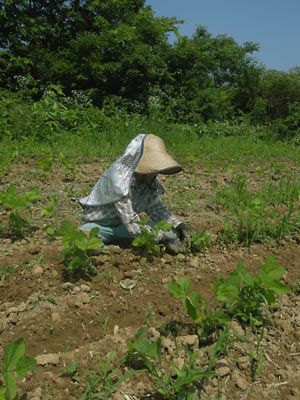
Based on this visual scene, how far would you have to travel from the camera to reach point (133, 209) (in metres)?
3.45

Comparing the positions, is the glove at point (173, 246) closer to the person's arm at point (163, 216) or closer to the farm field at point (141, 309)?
the farm field at point (141, 309)

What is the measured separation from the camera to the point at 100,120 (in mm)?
9203

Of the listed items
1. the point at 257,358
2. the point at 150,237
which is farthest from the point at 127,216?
the point at 257,358

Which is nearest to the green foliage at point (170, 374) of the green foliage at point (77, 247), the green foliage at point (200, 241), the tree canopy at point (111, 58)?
the green foliage at point (77, 247)

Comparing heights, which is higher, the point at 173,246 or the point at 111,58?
the point at 111,58

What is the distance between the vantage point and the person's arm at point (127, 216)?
3.16 metres

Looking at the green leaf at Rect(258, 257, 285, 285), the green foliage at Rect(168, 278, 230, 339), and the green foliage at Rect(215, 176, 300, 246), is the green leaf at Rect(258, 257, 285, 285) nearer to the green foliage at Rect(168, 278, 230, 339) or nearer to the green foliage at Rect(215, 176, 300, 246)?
the green foliage at Rect(168, 278, 230, 339)

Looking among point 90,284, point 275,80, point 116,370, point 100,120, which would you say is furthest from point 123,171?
point 275,80

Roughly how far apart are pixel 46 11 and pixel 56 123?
5390 mm

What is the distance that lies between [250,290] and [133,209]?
1.26m

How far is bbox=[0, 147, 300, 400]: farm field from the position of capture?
2068 millimetres

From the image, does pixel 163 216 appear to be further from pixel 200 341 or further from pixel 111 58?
pixel 111 58

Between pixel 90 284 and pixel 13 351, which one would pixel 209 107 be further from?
pixel 13 351

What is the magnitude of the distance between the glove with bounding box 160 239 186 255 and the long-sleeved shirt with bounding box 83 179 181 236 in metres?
0.24
